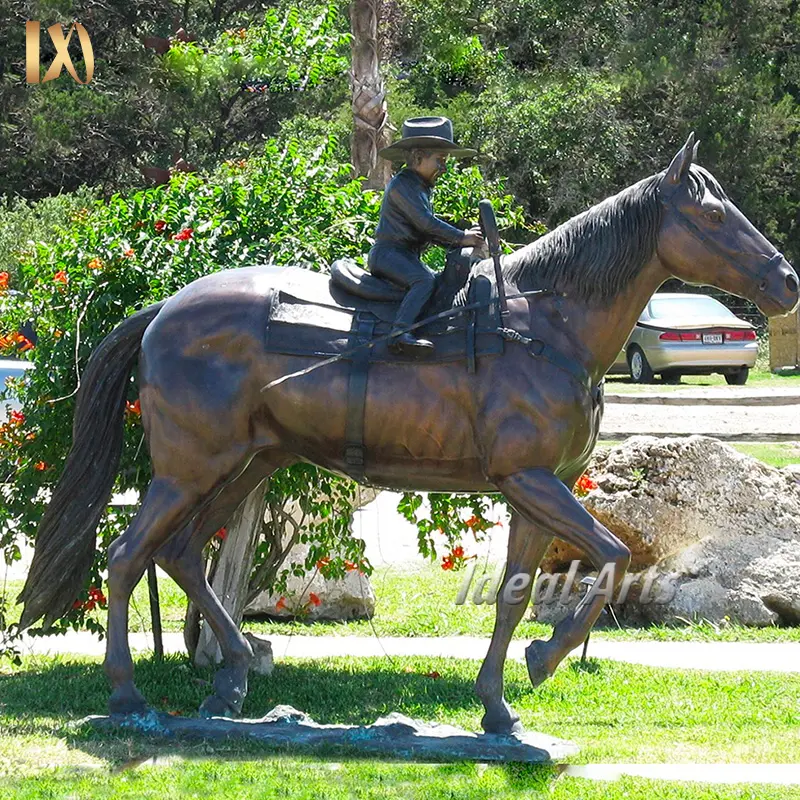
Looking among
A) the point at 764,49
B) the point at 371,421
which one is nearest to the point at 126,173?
the point at 764,49

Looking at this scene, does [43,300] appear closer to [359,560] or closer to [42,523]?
[42,523]

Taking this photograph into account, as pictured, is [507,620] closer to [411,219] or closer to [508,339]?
[508,339]

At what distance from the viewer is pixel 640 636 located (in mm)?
9102

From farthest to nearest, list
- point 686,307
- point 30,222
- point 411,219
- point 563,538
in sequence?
point 30,222 → point 686,307 → point 411,219 → point 563,538

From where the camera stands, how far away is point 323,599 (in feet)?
31.5

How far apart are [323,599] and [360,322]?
13.1 feet

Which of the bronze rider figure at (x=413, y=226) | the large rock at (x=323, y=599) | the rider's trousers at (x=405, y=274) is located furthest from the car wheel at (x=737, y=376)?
the rider's trousers at (x=405, y=274)

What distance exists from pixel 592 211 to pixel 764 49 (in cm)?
2787

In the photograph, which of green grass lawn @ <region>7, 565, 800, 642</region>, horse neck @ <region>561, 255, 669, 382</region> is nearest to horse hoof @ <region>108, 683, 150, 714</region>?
green grass lawn @ <region>7, 565, 800, 642</region>

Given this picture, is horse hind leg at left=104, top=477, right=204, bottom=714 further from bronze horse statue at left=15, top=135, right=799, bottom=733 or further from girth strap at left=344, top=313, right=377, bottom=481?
girth strap at left=344, top=313, right=377, bottom=481

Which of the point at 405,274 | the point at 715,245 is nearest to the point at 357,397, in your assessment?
the point at 405,274

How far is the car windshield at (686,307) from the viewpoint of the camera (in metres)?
23.2

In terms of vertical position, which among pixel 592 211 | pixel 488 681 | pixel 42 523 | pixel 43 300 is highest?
pixel 592 211

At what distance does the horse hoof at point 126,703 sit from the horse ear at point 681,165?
329 centimetres
